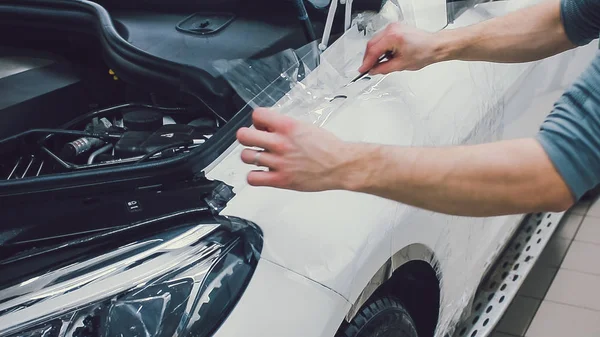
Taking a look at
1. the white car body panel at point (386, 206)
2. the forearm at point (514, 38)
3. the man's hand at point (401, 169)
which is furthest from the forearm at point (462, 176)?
the forearm at point (514, 38)

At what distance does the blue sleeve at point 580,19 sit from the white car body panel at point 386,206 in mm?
234

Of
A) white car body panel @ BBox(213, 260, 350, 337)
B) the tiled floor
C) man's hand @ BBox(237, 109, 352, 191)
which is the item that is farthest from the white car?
the tiled floor

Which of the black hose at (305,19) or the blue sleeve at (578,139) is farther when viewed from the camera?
the black hose at (305,19)

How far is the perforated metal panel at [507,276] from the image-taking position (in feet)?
5.89

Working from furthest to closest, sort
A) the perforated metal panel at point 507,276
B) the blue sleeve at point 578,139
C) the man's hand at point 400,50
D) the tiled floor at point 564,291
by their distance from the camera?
the tiled floor at point 564,291, the perforated metal panel at point 507,276, the man's hand at point 400,50, the blue sleeve at point 578,139

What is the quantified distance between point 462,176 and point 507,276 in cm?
113

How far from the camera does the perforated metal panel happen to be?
1.79 metres

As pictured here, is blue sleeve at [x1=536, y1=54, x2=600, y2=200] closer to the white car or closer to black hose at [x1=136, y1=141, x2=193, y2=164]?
the white car

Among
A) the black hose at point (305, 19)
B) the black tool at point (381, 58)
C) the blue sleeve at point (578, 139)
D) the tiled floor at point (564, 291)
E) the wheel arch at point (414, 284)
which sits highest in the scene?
the black hose at point (305, 19)

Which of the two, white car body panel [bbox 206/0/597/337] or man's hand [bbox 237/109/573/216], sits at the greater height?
man's hand [bbox 237/109/573/216]

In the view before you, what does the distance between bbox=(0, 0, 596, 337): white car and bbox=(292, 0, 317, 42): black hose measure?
9cm

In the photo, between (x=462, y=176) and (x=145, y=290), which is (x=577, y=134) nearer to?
(x=462, y=176)

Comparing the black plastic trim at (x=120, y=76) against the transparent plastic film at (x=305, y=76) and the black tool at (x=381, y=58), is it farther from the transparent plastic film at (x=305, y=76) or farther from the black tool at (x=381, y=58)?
the black tool at (x=381, y=58)

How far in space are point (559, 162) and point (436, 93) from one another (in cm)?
59
